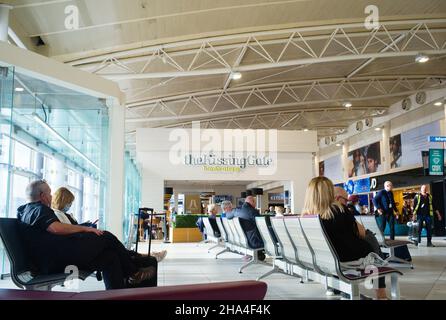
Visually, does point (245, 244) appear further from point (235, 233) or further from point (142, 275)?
point (142, 275)

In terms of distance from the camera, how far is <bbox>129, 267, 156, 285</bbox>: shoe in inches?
128

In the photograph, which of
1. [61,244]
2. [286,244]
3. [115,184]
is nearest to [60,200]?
[61,244]

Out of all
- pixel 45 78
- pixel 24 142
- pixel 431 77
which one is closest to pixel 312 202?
pixel 45 78

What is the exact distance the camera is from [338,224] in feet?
10.7

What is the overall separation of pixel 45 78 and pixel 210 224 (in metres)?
5.48

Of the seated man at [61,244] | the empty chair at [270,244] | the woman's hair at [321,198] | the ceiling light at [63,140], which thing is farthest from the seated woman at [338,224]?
the ceiling light at [63,140]

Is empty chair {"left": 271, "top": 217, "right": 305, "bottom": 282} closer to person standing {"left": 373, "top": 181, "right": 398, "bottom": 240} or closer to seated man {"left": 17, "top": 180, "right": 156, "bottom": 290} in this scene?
seated man {"left": 17, "top": 180, "right": 156, "bottom": 290}

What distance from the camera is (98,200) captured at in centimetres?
640

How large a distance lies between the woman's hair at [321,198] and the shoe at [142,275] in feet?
4.45

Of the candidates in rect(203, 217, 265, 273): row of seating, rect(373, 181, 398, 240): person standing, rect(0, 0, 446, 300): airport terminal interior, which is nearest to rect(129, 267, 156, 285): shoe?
rect(0, 0, 446, 300): airport terminal interior

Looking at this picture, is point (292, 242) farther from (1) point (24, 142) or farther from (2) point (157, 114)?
(2) point (157, 114)

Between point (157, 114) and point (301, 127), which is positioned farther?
point (301, 127)

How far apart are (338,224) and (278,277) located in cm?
216
